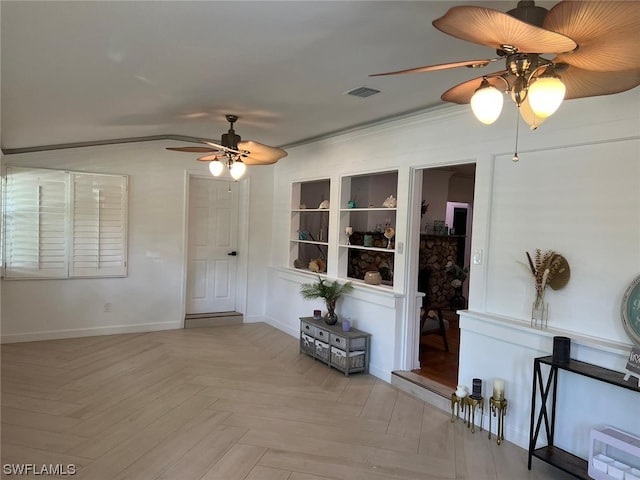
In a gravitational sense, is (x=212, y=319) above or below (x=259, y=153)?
below

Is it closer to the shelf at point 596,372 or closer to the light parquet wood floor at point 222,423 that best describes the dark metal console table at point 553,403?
the shelf at point 596,372

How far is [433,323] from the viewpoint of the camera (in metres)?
6.05

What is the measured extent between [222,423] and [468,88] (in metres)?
2.83

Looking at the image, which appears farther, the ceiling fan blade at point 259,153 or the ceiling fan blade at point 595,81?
the ceiling fan blade at point 259,153

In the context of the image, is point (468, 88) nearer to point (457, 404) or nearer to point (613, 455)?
point (613, 455)

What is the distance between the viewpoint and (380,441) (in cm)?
308

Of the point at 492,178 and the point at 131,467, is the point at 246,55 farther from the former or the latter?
the point at 131,467

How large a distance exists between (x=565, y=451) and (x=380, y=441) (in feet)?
3.89

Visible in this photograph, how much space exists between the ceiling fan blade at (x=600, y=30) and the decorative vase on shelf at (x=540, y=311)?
5.79 ft

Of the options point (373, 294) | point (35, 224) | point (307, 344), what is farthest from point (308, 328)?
point (35, 224)

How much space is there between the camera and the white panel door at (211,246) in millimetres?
6277

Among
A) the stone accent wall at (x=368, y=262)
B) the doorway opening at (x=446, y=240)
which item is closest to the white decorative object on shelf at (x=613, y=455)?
the doorway opening at (x=446, y=240)

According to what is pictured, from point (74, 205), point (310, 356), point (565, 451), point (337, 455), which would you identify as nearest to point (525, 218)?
point (565, 451)

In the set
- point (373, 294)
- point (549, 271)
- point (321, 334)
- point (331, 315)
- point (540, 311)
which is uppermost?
point (549, 271)
